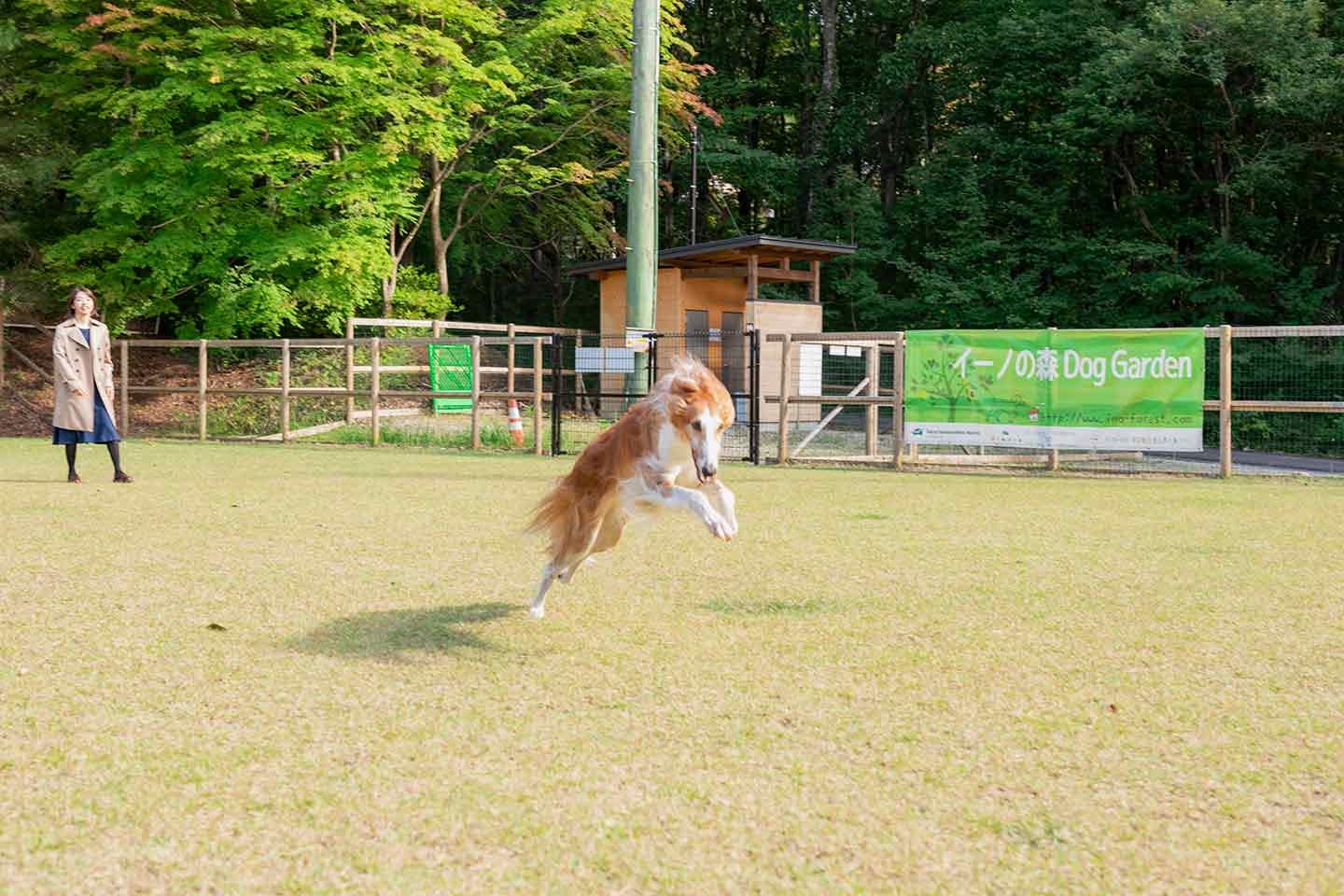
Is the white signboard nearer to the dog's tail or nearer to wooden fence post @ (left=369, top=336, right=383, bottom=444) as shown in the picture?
wooden fence post @ (left=369, top=336, right=383, bottom=444)

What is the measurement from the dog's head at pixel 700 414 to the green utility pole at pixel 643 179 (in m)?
12.5

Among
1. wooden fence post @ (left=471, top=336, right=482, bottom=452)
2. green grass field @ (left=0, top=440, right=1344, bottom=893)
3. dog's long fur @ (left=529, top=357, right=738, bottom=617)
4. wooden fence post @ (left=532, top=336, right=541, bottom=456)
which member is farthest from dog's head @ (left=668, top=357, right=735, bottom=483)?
wooden fence post @ (left=471, top=336, right=482, bottom=452)

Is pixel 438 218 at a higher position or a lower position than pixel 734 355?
higher

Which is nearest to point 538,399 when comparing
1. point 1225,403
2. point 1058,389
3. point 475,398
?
point 475,398

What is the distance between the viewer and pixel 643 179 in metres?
17.5

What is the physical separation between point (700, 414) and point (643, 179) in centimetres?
1315

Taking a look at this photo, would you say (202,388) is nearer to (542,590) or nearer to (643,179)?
(643,179)

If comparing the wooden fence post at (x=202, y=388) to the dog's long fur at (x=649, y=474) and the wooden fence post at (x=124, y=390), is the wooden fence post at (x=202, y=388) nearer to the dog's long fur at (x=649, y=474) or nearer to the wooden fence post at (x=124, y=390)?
the wooden fence post at (x=124, y=390)

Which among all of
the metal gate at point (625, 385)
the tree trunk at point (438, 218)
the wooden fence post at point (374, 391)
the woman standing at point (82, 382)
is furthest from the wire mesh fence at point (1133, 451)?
the tree trunk at point (438, 218)

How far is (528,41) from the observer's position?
87.2 feet

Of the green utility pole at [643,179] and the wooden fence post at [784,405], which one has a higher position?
the green utility pole at [643,179]

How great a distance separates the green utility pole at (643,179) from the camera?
56.3 feet

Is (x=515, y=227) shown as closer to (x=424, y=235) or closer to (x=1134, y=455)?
(x=424, y=235)

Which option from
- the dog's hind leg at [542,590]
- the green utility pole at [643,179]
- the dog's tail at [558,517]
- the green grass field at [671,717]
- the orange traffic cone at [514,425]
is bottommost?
the green grass field at [671,717]
